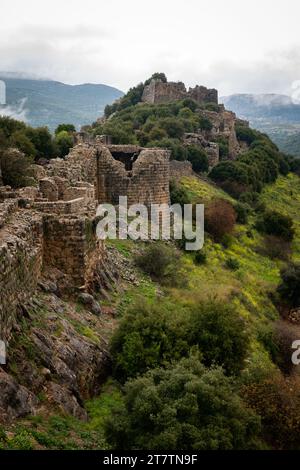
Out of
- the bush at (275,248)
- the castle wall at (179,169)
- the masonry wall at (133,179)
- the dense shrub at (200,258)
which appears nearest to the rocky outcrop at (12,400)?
the masonry wall at (133,179)

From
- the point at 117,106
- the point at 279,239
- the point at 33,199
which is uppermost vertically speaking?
the point at 117,106

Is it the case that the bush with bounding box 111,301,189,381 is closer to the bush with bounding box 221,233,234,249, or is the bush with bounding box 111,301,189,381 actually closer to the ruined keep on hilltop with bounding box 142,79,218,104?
the bush with bounding box 221,233,234,249

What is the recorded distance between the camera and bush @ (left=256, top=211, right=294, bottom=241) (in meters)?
37.6

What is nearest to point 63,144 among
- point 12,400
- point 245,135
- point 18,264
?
point 18,264

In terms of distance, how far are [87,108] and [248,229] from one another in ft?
188

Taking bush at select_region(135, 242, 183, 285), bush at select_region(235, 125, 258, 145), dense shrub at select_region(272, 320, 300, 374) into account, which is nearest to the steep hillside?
bush at select_region(135, 242, 183, 285)

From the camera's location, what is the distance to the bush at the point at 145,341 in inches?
448

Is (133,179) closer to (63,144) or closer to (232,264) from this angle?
(232,264)

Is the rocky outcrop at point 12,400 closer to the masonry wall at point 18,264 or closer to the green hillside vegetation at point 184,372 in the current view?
the green hillside vegetation at point 184,372

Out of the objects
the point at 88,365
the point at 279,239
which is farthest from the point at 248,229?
the point at 88,365

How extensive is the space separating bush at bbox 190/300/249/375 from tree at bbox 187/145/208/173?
34.8 m

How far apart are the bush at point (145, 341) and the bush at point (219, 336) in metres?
0.37

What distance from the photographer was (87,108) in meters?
88.6
